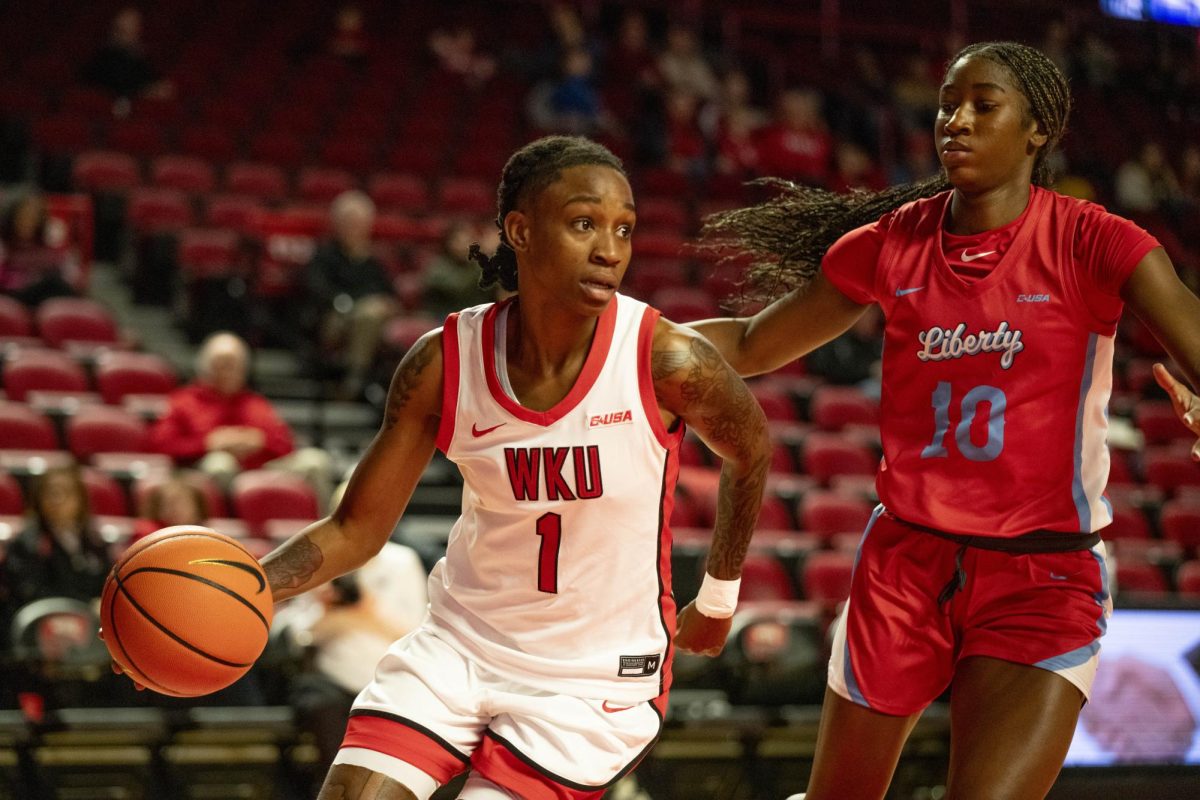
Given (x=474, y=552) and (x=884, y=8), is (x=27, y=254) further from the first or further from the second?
(x=884, y=8)

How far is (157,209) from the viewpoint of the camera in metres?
10.2

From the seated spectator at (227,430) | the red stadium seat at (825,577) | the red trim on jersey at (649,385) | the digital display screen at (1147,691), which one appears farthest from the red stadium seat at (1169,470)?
the red trim on jersey at (649,385)

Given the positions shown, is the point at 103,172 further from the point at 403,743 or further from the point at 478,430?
the point at 403,743

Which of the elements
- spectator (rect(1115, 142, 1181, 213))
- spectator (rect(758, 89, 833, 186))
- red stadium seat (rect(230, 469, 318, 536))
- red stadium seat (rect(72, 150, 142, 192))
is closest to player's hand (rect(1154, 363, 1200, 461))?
red stadium seat (rect(230, 469, 318, 536))

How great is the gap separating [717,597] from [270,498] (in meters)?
4.43

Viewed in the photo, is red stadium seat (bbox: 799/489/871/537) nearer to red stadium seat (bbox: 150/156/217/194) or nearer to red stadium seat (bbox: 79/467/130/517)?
red stadium seat (bbox: 79/467/130/517)

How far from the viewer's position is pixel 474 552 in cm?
303

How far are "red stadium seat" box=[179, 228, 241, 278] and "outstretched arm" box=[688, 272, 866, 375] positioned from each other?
6829 millimetres

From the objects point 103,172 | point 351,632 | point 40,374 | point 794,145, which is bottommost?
point 351,632

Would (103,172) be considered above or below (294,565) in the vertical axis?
above

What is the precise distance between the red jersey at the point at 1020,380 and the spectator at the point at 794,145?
9925 mm

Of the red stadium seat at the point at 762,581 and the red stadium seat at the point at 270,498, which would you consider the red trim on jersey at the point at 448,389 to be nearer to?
the red stadium seat at the point at 270,498

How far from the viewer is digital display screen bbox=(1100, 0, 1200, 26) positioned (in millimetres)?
17484

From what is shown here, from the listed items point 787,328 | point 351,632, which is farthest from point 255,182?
point 787,328
